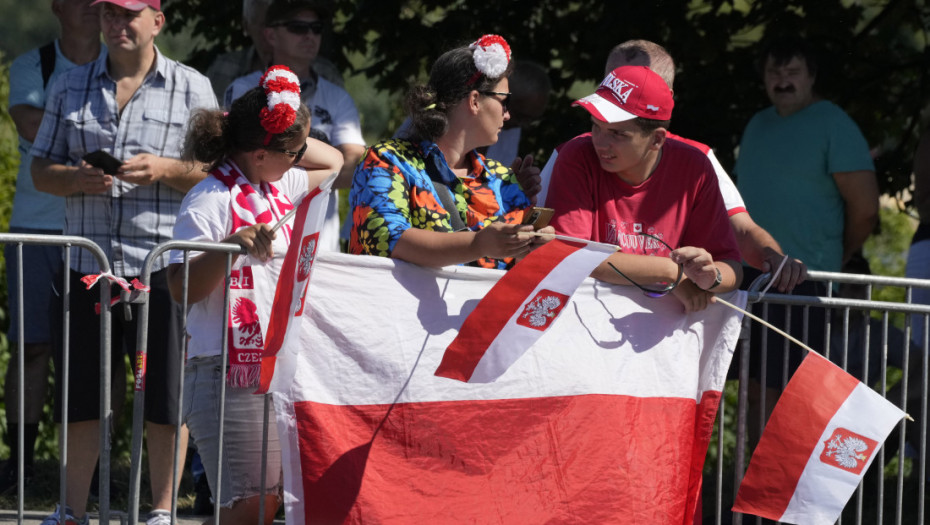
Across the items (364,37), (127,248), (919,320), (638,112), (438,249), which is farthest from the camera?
(364,37)

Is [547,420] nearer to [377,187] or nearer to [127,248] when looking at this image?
[377,187]

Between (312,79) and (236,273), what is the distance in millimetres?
2191

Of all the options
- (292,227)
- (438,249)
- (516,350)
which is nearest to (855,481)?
(516,350)

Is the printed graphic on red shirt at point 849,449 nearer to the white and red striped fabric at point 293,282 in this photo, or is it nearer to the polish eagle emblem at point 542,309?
the polish eagle emblem at point 542,309

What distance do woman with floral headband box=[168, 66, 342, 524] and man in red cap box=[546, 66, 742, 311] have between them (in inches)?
38.2

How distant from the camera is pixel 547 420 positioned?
4227 mm

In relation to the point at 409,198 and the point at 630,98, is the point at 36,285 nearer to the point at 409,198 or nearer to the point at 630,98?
the point at 409,198

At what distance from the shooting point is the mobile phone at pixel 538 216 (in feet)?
12.5

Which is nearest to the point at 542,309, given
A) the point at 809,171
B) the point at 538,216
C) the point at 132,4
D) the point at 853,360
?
the point at 538,216

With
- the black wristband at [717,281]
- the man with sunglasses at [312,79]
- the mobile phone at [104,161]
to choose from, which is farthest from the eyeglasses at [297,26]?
the black wristband at [717,281]

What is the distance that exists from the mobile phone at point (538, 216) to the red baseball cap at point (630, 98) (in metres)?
0.54

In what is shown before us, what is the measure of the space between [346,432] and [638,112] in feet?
4.72

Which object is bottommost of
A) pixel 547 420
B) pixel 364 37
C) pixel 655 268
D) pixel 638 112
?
pixel 547 420

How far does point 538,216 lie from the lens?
150 inches
